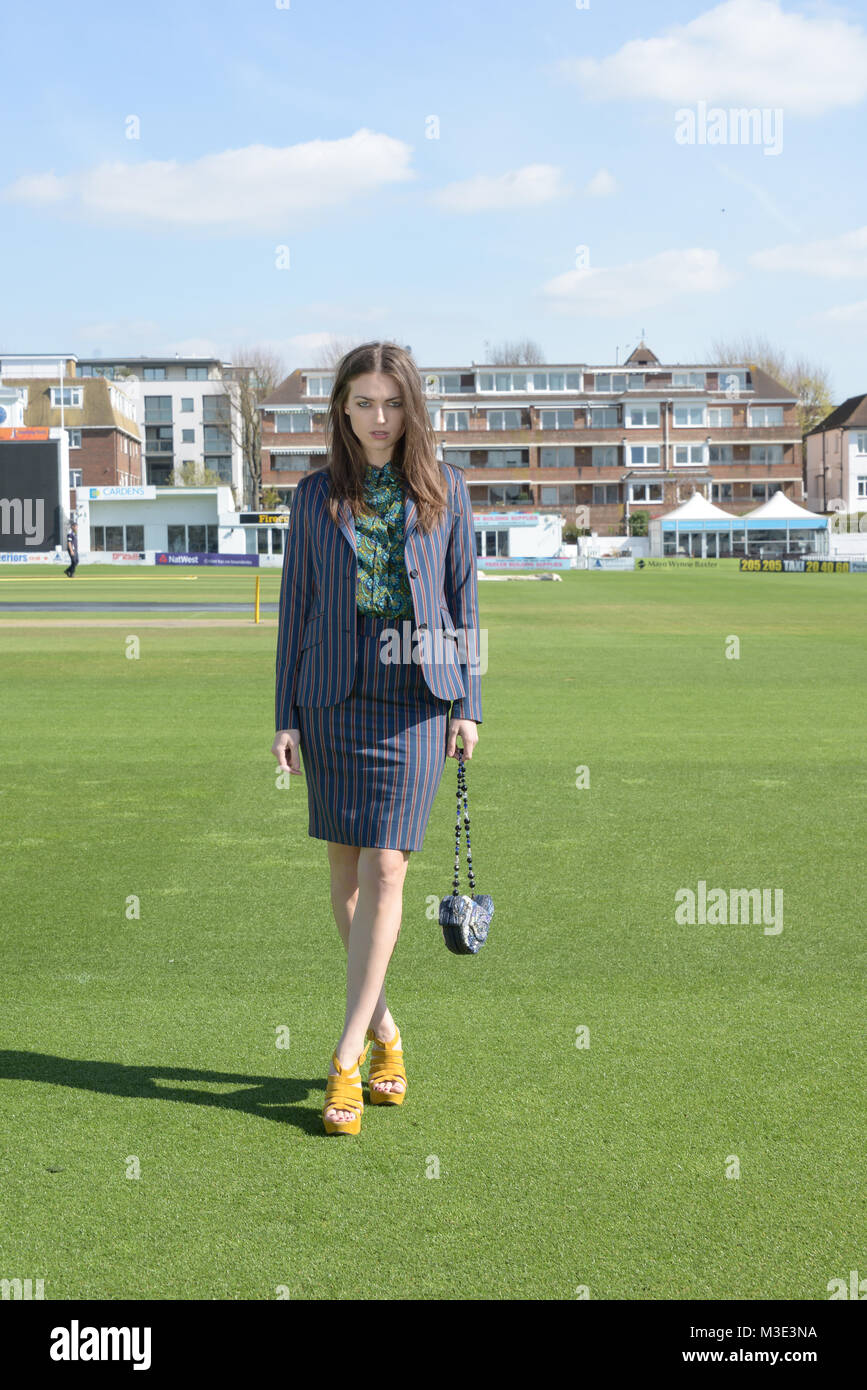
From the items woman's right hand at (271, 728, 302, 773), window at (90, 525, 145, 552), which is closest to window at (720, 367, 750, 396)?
window at (90, 525, 145, 552)

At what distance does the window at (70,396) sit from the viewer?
95.8 metres

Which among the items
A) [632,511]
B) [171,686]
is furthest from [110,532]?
[171,686]

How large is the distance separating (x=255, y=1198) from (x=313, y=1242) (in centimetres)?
29

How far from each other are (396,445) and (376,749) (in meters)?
0.89

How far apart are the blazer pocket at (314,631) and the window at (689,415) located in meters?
94.1

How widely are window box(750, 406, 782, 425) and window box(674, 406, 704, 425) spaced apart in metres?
3.78

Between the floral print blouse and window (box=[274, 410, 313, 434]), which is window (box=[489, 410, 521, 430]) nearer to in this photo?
window (box=[274, 410, 313, 434])

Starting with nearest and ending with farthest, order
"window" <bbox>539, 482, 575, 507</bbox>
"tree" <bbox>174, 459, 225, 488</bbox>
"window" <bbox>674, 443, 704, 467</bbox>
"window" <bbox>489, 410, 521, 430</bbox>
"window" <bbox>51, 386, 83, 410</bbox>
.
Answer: "window" <bbox>489, 410, 521, 430</bbox>, "window" <bbox>539, 482, 575, 507</bbox>, "window" <bbox>674, 443, 704, 467</bbox>, "window" <bbox>51, 386, 83, 410</bbox>, "tree" <bbox>174, 459, 225, 488</bbox>

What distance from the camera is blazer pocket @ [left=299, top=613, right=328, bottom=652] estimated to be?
4.05m

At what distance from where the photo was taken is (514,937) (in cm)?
594

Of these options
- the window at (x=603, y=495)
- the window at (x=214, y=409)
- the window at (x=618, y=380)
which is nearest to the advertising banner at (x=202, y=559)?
the window at (x=603, y=495)

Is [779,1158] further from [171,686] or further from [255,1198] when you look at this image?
[171,686]

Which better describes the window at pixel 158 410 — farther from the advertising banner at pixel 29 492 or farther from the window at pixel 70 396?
the advertising banner at pixel 29 492

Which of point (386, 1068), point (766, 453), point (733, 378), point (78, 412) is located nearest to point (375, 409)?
point (386, 1068)
